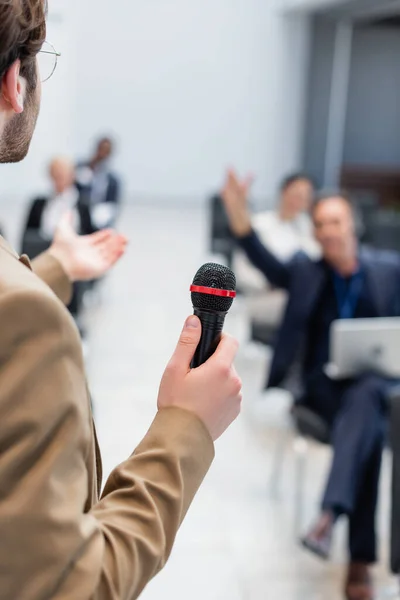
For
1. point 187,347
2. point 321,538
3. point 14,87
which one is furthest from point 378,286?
point 14,87

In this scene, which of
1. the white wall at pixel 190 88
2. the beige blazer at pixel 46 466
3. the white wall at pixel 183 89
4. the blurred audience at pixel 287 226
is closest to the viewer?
the beige blazer at pixel 46 466

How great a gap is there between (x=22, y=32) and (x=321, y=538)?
2.78 m


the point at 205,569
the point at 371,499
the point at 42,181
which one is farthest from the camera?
the point at 42,181

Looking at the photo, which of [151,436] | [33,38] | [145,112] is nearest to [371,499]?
[151,436]

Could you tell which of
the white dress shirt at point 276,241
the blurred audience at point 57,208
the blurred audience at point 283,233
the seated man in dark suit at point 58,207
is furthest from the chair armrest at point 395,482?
the blurred audience at point 57,208

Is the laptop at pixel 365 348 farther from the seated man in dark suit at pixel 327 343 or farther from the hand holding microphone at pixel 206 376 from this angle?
the hand holding microphone at pixel 206 376

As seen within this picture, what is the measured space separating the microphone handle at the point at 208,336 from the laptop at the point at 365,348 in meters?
2.48

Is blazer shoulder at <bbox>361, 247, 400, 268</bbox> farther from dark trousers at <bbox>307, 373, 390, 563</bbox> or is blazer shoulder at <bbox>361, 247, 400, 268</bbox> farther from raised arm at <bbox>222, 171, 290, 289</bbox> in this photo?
dark trousers at <bbox>307, 373, 390, 563</bbox>

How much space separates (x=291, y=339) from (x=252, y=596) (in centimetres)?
130

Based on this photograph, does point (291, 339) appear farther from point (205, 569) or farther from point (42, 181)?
point (42, 181)

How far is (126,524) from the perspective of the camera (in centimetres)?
87

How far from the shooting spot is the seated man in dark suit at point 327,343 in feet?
10.7

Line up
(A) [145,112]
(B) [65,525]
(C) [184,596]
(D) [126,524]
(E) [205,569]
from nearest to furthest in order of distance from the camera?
(B) [65,525], (D) [126,524], (C) [184,596], (E) [205,569], (A) [145,112]

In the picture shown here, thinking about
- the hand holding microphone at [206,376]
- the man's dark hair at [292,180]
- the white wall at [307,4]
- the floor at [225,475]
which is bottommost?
the floor at [225,475]
